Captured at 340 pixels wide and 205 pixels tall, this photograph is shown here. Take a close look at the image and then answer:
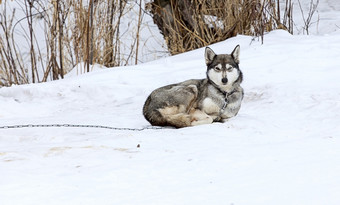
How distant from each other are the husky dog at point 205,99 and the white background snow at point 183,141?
22cm

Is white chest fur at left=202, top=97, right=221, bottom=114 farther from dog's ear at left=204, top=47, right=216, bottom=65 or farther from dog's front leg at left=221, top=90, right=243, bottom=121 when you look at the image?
dog's ear at left=204, top=47, right=216, bottom=65

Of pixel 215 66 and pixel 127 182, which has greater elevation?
pixel 215 66

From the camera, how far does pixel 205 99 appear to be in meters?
5.57

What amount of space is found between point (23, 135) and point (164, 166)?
199 cm

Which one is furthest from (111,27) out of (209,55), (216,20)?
(209,55)

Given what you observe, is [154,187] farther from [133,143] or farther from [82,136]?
[82,136]

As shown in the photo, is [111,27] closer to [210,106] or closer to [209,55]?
[209,55]

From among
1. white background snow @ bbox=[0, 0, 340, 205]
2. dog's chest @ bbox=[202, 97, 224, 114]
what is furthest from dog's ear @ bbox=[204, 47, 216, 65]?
white background snow @ bbox=[0, 0, 340, 205]

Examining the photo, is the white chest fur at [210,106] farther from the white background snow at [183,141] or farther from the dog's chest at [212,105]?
the white background snow at [183,141]

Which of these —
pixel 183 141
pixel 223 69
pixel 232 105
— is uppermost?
pixel 223 69

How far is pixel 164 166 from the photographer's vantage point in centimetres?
404

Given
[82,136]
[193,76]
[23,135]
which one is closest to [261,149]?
[82,136]

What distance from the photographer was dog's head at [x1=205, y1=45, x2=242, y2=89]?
18.0 ft

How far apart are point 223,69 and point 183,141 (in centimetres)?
101
